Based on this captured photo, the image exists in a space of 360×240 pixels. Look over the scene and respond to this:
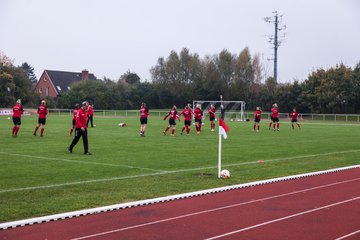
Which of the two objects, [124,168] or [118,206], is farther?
[124,168]

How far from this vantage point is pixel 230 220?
25.7 feet

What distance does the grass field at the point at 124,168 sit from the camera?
9.34m

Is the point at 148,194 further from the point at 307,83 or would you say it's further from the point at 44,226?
the point at 307,83

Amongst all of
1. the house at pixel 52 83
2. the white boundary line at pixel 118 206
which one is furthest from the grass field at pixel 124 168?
the house at pixel 52 83

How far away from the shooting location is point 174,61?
79312 millimetres

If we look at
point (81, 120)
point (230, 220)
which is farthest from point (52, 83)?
point (230, 220)

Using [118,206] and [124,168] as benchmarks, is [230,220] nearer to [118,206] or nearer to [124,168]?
[118,206]

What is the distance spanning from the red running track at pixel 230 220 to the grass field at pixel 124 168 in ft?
2.79

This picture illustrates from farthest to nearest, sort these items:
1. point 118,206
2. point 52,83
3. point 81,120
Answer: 1. point 52,83
2. point 81,120
3. point 118,206

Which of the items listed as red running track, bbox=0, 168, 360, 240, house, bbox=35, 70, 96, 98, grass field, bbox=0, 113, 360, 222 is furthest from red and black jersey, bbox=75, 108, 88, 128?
house, bbox=35, 70, 96, 98

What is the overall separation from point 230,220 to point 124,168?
6181 millimetres

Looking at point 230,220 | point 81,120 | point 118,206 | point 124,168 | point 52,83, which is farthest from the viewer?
point 52,83

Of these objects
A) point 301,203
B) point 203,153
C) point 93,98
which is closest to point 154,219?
point 301,203

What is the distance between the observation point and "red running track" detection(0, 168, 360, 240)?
696cm
